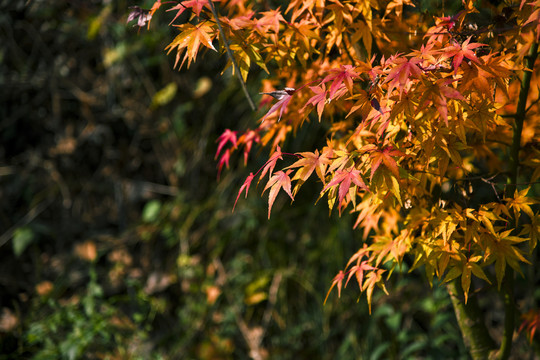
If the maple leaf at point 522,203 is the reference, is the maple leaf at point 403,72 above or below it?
above

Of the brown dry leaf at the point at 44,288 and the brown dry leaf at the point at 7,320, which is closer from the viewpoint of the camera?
the brown dry leaf at the point at 7,320

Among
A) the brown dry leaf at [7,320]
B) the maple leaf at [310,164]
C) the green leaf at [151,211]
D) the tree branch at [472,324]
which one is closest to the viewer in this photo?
the maple leaf at [310,164]

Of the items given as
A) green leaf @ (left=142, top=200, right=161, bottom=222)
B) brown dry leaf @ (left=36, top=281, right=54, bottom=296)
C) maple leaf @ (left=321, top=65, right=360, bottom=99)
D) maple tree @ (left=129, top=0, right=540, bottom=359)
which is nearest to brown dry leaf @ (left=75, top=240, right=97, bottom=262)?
brown dry leaf @ (left=36, top=281, right=54, bottom=296)

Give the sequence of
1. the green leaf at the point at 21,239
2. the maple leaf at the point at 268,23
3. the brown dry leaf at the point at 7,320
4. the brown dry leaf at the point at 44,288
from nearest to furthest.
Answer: the maple leaf at the point at 268,23
the brown dry leaf at the point at 7,320
the brown dry leaf at the point at 44,288
the green leaf at the point at 21,239

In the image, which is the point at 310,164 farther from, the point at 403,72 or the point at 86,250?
the point at 86,250

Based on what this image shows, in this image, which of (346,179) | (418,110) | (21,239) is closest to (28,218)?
(21,239)

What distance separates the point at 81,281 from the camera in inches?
107

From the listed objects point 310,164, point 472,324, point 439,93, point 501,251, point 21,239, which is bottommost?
point 21,239

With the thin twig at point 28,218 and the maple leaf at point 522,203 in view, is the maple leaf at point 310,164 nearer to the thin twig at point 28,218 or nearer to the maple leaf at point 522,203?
the maple leaf at point 522,203

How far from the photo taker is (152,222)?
2.85 m

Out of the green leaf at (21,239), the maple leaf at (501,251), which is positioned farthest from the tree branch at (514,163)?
the green leaf at (21,239)

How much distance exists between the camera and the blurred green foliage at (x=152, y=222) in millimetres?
2355

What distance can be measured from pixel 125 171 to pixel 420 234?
2266mm

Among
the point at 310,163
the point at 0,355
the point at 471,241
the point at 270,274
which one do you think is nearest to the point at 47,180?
the point at 0,355
